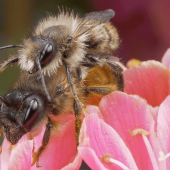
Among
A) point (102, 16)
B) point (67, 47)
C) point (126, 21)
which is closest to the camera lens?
point (67, 47)

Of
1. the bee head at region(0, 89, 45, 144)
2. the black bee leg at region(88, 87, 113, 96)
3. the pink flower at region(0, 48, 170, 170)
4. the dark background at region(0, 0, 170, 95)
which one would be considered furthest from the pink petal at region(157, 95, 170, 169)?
the dark background at region(0, 0, 170, 95)

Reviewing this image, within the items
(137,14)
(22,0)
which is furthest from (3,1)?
(137,14)

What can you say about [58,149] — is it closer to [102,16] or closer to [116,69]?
[116,69]

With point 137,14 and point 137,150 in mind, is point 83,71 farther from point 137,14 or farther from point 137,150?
point 137,14

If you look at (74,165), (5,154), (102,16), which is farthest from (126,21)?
(74,165)

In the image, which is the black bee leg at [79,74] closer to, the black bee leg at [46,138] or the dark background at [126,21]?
the black bee leg at [46,138]
